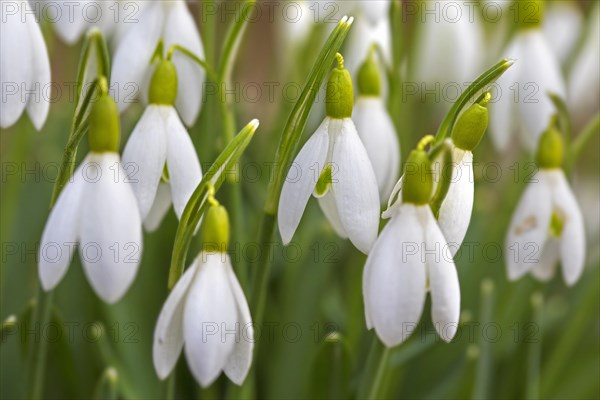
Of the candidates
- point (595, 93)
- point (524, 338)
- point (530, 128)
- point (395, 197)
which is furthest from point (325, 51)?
point (595, 93)

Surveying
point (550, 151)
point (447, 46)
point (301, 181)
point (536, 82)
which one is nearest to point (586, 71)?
point (447, 46)

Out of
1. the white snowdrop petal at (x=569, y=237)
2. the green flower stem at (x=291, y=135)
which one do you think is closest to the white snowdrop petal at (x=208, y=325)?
the green flower stem at (x=291, y=135)

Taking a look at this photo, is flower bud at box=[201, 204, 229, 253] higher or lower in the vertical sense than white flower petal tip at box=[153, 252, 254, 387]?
higher

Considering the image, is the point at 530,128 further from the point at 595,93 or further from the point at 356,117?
the point at 595,93

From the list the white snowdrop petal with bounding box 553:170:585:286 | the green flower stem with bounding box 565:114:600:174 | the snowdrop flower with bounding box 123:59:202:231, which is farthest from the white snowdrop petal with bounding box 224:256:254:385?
the green flower stem with bounding box 565:114:600:174

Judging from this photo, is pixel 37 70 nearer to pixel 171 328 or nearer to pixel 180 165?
pixel 180 165

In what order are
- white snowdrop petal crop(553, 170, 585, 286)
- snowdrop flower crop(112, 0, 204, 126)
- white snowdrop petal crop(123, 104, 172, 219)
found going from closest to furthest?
white snowdrop petal crop(123, 104, 172, 219) < snowdrop flower crop(112, 0, 204, 126) < white snowdrop petal crop(553, 170, 585, 286)

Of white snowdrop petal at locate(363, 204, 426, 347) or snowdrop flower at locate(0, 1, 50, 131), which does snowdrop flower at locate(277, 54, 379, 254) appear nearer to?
white snowdrop petal at locate(363, 204, 426, 347)
